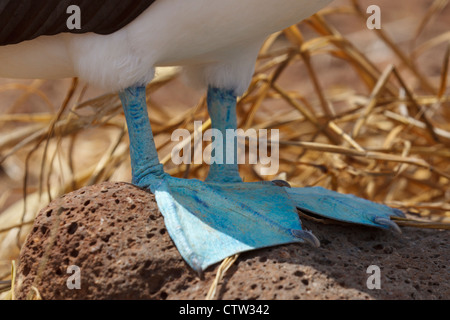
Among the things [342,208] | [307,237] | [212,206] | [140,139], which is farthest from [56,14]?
[342,208]

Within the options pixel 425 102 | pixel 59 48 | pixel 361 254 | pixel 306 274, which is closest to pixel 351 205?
pixel 361 254

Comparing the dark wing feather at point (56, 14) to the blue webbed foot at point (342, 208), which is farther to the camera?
the blue webbed foot at point (342, 208)

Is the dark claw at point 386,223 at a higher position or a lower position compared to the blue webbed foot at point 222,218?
lower

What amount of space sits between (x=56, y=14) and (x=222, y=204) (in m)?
0.58

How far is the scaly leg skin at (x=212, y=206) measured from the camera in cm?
144

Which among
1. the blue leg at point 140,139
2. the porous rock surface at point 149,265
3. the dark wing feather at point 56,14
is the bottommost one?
the porous rock surface at point 149,265

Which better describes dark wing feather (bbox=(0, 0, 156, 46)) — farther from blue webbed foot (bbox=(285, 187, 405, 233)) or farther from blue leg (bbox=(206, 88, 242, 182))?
blue webbed foot (bbox=(285, 187, 405, 233))

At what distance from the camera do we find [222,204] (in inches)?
63.6

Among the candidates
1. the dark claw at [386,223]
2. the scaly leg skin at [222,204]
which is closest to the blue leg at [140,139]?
the scaly leg skin at [222,204]

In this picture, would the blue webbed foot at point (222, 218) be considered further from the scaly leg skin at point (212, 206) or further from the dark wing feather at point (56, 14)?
the dark wing feather at point (56, 14)

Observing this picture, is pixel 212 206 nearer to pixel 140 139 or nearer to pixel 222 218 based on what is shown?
pixel 222 218

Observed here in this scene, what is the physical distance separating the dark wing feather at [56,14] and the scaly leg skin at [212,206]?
20 cm

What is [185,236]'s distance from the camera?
1438 millimetres
